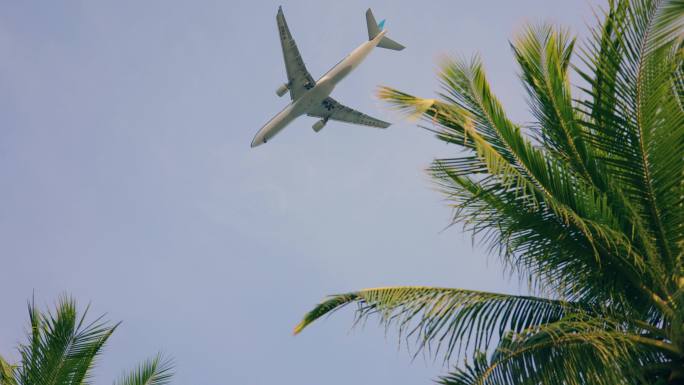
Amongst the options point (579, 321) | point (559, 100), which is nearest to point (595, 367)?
point (579, 321)

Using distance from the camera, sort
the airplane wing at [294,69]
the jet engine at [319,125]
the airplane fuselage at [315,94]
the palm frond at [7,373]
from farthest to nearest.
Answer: the jet engine at [319,125] → the airplane wing at [294,69] → the airplane fuselage at [315,94] → the palm frond at [7,373]

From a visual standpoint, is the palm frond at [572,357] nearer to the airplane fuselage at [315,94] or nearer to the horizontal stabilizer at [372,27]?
the airplane fuselage at [315,94]

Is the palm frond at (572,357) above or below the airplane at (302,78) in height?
below

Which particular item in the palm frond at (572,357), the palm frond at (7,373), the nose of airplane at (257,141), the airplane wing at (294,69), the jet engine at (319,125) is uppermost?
the airplane wing at (294,69)

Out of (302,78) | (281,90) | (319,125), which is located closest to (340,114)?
(319,125)

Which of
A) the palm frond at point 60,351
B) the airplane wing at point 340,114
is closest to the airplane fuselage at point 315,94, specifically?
the airplane wing at point 340,114

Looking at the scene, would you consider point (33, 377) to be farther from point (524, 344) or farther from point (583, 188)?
point (583, 188)

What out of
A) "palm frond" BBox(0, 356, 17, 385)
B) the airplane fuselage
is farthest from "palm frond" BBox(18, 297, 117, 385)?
the airplane fuselage
